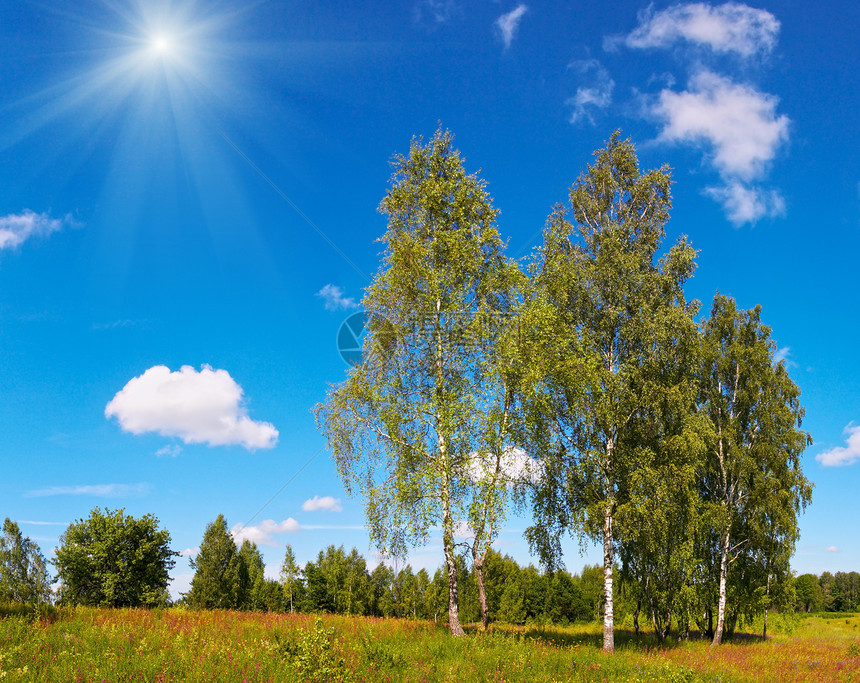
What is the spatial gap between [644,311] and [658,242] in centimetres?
430

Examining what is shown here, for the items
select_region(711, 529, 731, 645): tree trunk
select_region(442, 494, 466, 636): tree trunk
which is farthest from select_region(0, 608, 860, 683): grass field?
select_region(711, 529, 731, 645): tree trunk

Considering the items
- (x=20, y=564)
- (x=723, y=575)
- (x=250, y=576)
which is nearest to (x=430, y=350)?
(x=723, y=575)

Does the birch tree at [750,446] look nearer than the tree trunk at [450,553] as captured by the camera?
No

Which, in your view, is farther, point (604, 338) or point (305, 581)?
point (305, 581)

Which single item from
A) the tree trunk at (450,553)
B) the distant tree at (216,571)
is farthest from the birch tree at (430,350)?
the distant tree at (216,571)

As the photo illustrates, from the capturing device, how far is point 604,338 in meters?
20.8

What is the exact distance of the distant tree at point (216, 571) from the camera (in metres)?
45.9

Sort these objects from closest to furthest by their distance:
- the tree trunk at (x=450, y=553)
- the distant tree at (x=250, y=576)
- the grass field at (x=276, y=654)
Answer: the grass field at (x=276, y=654), the tree trunk at (x=450, y=553), the distant tree at (x=250, y=576)

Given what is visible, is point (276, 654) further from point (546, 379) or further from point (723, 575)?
point (723, 575)

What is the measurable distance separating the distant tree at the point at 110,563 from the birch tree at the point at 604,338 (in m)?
24.7

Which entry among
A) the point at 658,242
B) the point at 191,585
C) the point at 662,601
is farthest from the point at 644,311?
the point at 191,585

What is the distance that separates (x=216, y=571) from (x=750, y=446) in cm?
4494

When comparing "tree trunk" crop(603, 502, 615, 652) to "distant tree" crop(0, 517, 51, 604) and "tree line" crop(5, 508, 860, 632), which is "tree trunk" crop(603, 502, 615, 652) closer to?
"tree line" crop(5, 508, 860, 632)

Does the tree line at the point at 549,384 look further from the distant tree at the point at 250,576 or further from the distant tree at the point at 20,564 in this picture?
the distant tree at the point at 20,564
